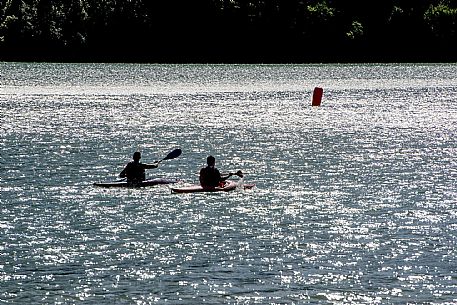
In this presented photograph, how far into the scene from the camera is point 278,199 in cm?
4584

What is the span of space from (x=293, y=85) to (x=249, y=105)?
33.4 meters

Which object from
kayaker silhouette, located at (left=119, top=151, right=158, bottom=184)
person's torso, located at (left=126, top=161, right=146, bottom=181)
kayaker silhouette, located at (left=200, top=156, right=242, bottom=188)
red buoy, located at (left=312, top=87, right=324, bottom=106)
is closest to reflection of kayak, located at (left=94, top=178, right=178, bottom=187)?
kayaker silhouette, located at (left=119, top=151, right=158, bottom=184)

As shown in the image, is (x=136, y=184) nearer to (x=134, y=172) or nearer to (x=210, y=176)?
(x=134, y=172)

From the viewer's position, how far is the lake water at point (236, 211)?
30.5 m

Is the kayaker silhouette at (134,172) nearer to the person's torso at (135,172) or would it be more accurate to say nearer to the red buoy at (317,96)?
the person's torso at (135,172)

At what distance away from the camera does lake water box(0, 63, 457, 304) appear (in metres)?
30.5

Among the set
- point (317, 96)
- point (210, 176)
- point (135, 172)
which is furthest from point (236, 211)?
point (317, 96)

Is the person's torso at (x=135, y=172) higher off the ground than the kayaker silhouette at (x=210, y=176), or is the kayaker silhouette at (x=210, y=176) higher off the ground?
the kayaker silhouette at (x=210, y=176)
